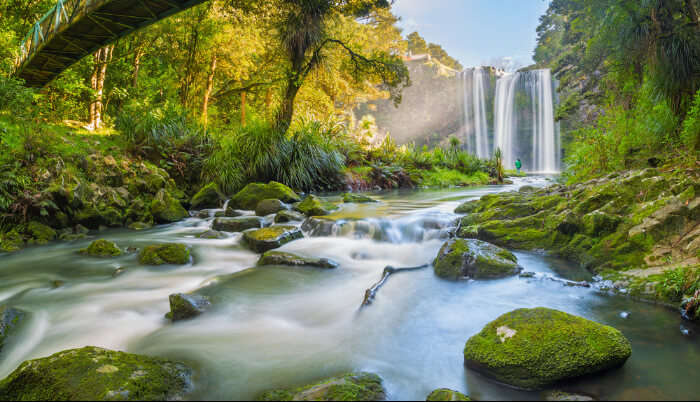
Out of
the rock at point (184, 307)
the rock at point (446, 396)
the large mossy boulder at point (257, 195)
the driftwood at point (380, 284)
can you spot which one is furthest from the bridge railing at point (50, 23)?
the rock at point (446, 396)

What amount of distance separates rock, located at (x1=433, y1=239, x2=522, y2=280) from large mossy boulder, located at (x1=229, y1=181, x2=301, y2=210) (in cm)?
508

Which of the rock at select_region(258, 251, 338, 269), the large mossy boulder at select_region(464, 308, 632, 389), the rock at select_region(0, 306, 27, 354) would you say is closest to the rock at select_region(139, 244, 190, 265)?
the rock at select_region(258, 251, 338, 269)

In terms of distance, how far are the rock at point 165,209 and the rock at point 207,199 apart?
2.71 feet

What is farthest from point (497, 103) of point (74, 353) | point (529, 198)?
point (74, 353)

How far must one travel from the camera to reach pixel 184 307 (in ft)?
9.59

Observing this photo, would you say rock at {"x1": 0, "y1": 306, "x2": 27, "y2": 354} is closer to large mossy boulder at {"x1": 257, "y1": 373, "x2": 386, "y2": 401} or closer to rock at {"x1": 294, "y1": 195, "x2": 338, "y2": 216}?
large mossy boulder at {"x1": 257, "y1": 373, "x2": 386, "y2": 401}

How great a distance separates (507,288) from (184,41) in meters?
15.3

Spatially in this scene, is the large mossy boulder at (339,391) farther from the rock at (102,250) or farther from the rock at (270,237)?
the rock at (102,250)

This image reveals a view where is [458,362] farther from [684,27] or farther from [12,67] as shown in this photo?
[12,67]

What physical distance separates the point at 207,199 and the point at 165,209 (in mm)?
1342

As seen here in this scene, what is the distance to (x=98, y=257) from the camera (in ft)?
15.3

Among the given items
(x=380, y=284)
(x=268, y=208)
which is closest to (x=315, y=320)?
(x=380, y=284)

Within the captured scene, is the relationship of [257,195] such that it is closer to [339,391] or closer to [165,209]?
[165,209]

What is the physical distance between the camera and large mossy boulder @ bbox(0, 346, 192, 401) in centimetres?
168
